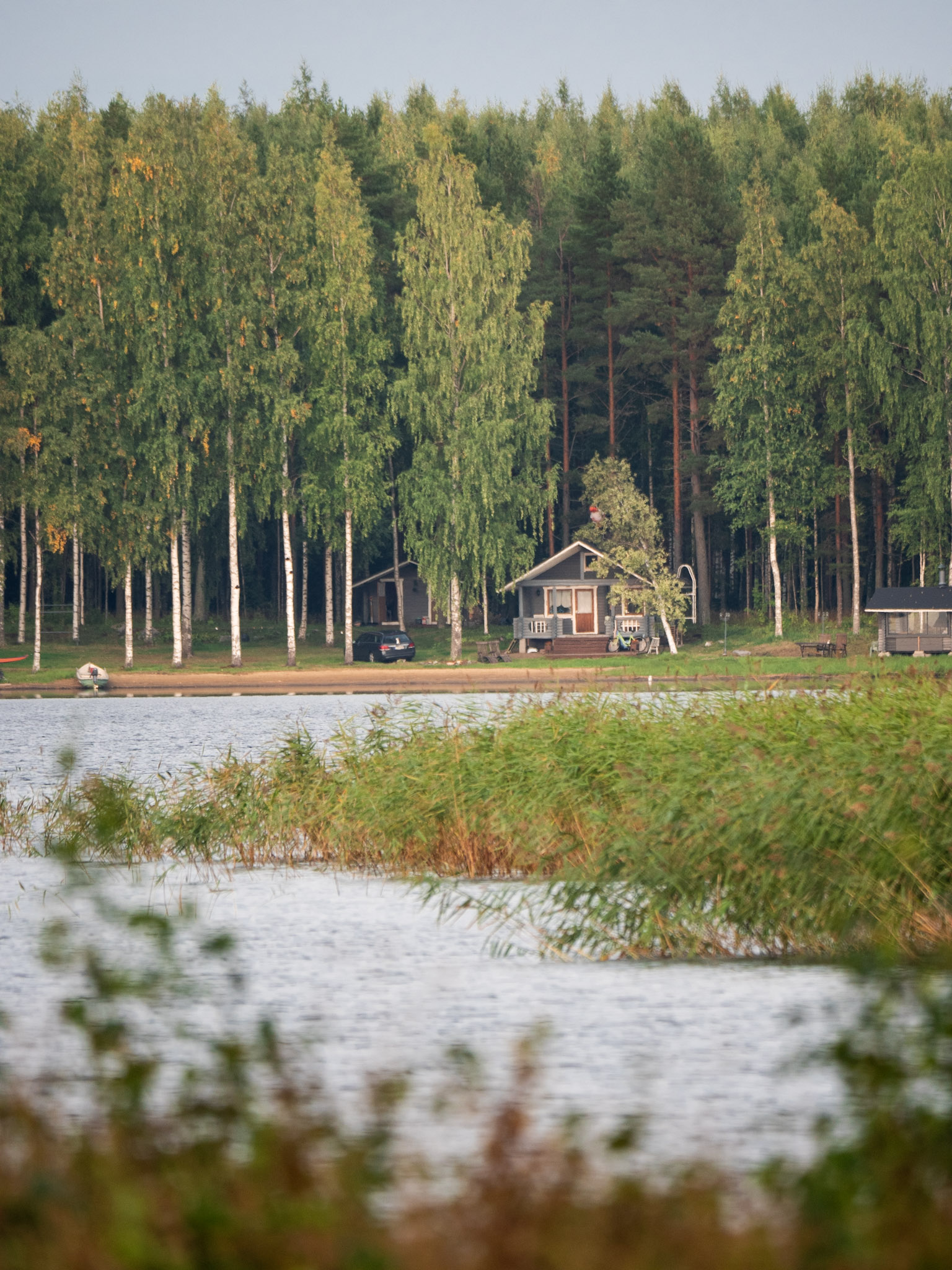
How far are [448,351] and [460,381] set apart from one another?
1.13 metres

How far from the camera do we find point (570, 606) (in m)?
63.8

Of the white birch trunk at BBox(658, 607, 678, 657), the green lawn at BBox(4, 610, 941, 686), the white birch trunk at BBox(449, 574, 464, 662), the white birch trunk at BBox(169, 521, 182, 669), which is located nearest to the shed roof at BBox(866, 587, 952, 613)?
the green lawn at BBox(4, 610, 941, 686)

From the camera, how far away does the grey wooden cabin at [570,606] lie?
61.0m

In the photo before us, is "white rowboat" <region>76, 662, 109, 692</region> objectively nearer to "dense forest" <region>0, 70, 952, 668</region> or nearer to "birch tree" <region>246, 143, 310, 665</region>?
"dense forest" <region>0, 70, 952, 668</region>

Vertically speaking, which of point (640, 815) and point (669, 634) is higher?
point (669, 634)

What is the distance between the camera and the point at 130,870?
1487cm

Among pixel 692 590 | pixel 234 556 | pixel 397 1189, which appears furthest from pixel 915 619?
pixel 397 1189

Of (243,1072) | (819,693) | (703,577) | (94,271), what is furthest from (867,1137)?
(703,577)

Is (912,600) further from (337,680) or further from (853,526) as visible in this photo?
(337,680)

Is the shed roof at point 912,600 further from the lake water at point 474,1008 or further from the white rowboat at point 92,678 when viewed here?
the lake water at point 474,1008

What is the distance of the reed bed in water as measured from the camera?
33.1 feet

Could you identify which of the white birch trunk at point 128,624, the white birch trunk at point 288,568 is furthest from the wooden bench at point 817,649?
the white birch trunk at point 128,624

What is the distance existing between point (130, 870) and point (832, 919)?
741 centimetres

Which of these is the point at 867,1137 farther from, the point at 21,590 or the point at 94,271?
the point at 21,590
